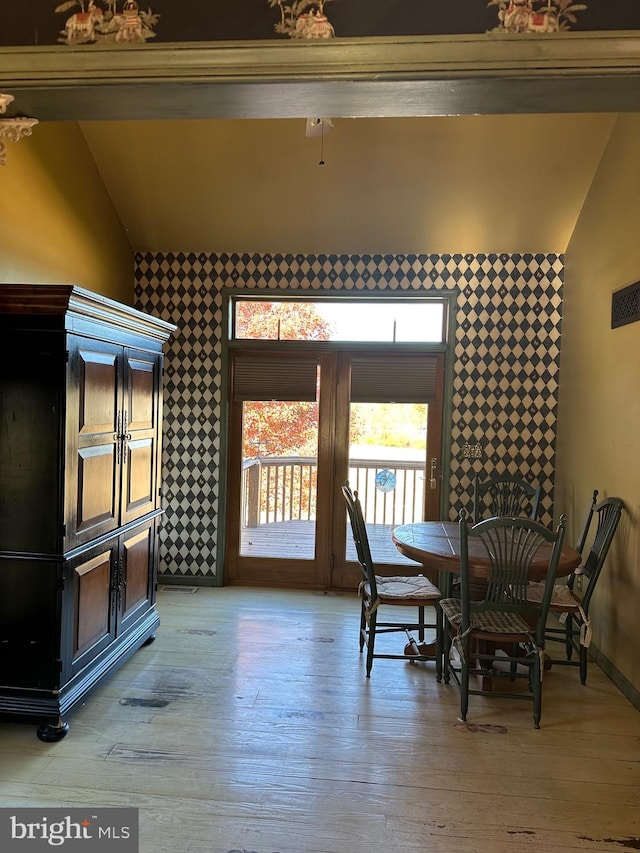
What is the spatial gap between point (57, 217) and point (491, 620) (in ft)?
11.7

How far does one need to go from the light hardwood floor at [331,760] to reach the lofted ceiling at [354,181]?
3.14 m

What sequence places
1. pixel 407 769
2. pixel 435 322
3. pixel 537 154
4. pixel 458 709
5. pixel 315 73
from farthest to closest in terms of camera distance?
1. pixel 435 322
2. pixel 537 154
3. pixel 458 709
4. pixel 407 769
5. pixel 315 73

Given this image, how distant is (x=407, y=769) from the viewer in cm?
236

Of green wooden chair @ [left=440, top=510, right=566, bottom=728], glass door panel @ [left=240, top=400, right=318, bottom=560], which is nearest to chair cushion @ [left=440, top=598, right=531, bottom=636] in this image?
green wooden chair @ [left=440, top=510, right=566, bottom=728]

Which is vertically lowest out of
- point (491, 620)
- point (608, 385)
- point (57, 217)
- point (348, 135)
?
point (491, 620)

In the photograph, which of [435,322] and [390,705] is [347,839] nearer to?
[390,705]

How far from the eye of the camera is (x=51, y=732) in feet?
8.21

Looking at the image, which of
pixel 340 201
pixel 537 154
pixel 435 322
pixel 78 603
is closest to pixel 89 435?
pixel 78 603

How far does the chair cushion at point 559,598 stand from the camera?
312 centimetres

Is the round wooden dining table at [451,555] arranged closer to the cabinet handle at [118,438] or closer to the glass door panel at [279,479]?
the glass door panel at [279,479]

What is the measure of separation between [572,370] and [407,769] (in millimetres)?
3063

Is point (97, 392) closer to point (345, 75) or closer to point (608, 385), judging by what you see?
point (345, 75)

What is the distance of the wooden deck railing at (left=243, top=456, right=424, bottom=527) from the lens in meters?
4.73

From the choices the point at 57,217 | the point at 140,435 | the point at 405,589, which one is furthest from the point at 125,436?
the point at 405,589
